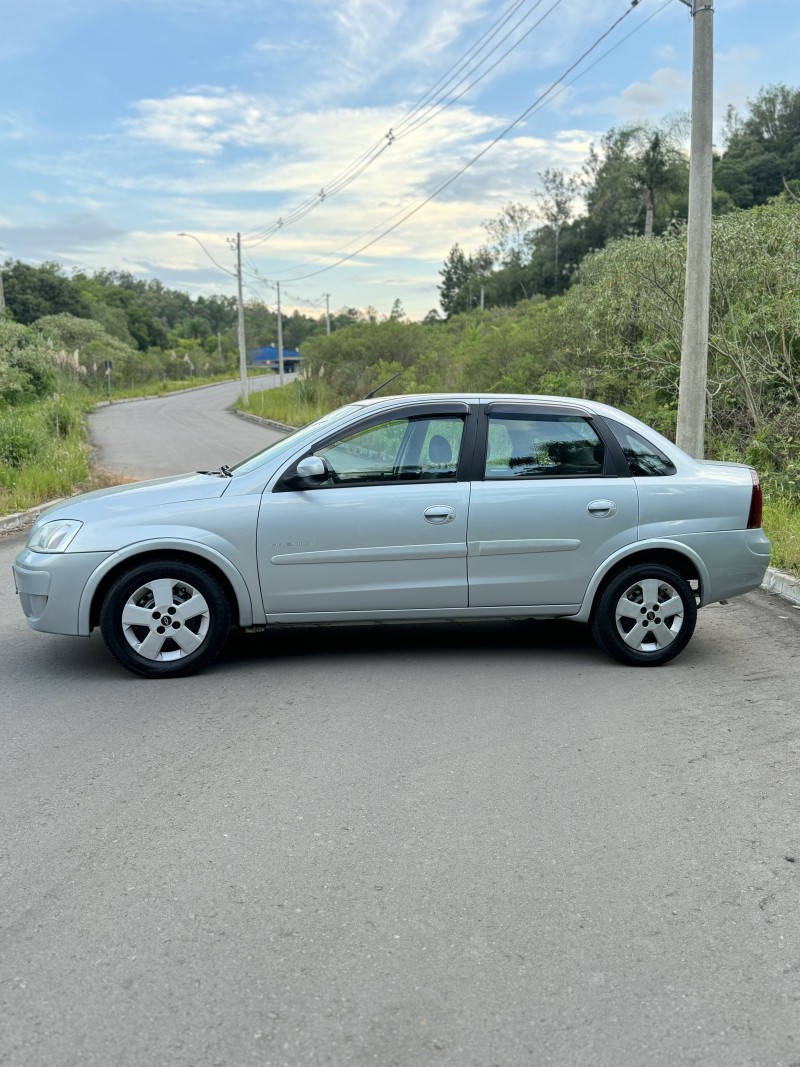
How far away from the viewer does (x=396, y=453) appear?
6.37 meters

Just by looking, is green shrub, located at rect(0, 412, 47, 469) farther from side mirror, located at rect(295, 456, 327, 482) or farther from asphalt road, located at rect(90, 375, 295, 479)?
side mirror, located at rect(295, 456, 327, 482)

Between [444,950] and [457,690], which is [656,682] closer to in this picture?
[457,690]

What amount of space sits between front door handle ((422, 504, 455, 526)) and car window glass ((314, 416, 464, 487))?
0.78 feet

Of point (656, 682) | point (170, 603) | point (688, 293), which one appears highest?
point (688, 293)

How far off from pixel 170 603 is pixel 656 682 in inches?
119

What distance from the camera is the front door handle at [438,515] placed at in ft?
20.3

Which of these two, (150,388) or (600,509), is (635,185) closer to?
(150,388)

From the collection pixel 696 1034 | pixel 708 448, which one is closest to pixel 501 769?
pixel 696 1034

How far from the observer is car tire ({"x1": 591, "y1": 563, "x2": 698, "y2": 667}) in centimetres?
637

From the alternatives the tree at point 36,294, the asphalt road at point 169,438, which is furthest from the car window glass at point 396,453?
the tree at point 36,294

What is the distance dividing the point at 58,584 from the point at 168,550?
2.22 ft

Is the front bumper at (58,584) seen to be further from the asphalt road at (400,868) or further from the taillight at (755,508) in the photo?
the taillight at (755,508)

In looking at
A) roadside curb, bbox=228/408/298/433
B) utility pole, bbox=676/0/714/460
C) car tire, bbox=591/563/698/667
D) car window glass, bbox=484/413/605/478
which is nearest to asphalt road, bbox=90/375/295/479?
roadside curb, bbox=228/408/298/433

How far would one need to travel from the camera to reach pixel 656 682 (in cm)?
612
